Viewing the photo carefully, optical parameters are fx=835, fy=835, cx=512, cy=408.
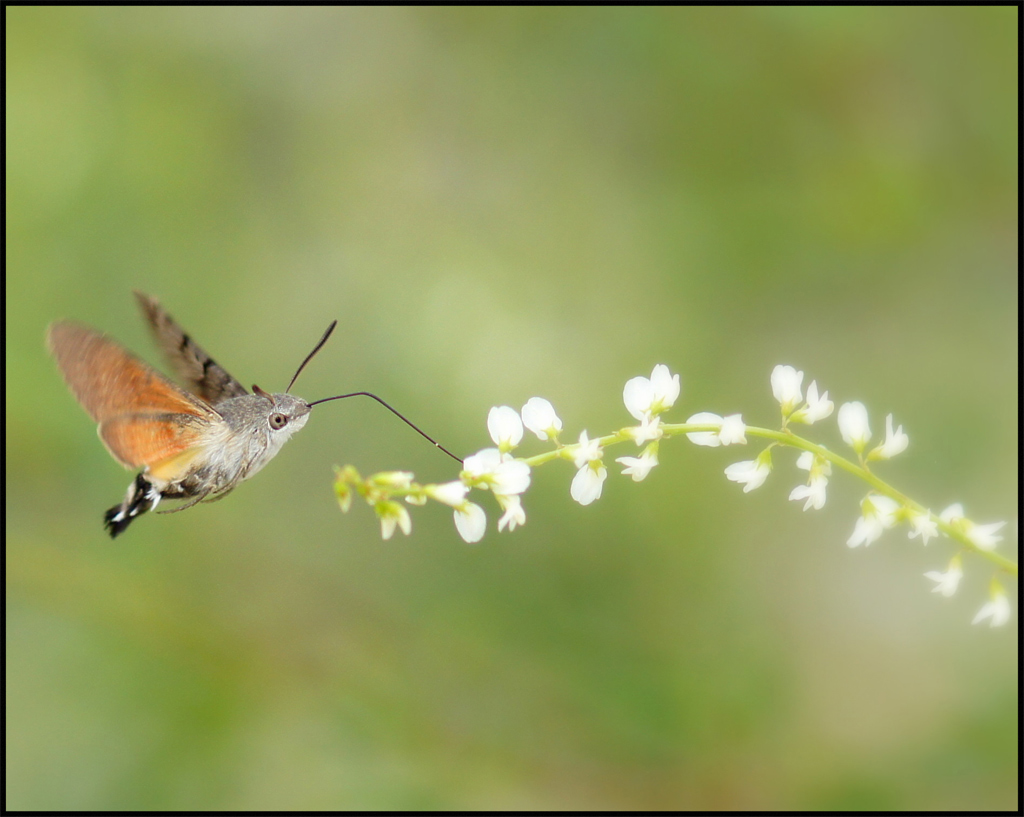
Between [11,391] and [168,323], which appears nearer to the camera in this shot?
[168,323]

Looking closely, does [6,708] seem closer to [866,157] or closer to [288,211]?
[288,211]

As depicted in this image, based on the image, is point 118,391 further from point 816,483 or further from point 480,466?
point 816,483

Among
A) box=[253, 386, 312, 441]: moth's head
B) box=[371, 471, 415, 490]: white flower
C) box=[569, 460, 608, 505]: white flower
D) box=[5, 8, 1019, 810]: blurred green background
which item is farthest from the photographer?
box=[5, 8, 1019, 810]: blurred green background

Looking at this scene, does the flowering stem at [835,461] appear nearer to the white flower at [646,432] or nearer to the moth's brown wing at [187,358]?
the white flower at [646,432]

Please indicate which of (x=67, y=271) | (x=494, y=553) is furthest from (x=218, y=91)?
(x=494, y=553)

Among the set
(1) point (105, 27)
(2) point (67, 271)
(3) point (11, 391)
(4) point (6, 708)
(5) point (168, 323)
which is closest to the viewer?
(5) point (168, 323)

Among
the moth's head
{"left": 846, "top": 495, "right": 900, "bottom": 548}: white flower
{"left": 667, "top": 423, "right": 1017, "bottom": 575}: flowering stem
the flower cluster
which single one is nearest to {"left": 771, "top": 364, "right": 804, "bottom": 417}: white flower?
the flower cluster

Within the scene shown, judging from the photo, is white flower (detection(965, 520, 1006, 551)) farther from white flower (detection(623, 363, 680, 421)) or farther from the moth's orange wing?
the moth's orange wing

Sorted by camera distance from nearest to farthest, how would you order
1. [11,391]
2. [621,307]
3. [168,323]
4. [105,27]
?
[168,323] < [11,391] < [621,307] < [105,27]

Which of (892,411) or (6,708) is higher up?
(892,411)
